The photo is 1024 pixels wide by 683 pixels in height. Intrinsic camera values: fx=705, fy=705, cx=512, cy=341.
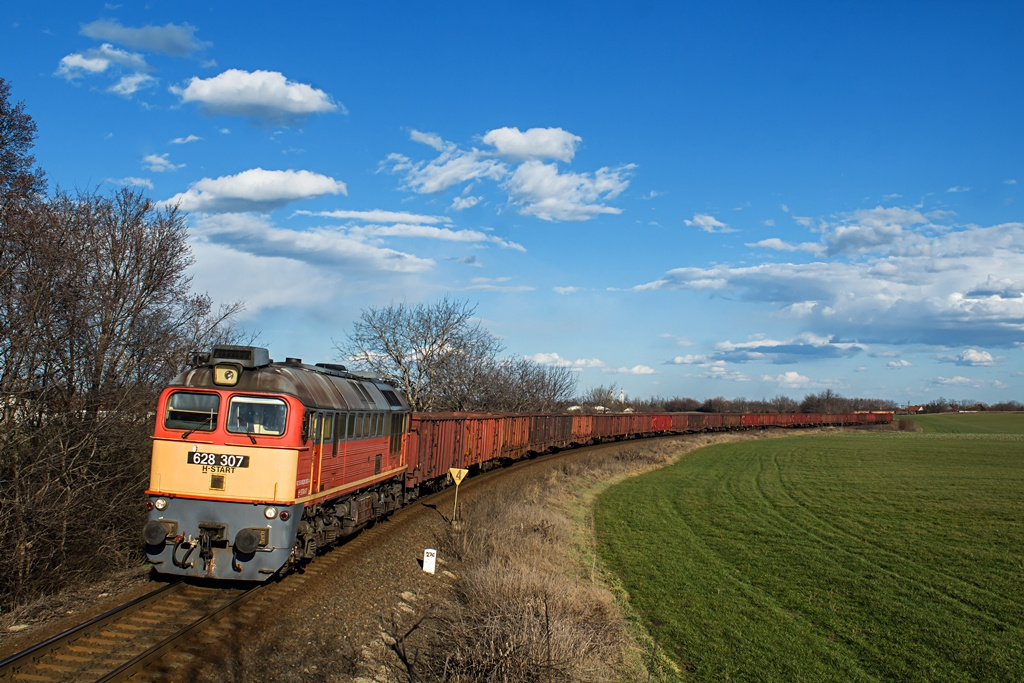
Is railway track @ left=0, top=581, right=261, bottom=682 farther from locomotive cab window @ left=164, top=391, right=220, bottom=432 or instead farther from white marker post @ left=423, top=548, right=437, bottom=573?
white marker post @ left=423, top=548, right=437, bottom=573

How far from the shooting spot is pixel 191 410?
11.3 metres

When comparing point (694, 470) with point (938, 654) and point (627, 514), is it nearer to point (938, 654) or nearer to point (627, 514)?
point (627, 514)

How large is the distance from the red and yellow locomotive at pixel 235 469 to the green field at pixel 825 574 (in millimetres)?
7137

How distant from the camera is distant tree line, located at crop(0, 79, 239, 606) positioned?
426 inches

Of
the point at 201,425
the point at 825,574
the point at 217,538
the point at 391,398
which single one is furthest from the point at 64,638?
the point at 825,574

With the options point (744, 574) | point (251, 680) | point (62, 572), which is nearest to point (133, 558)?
point (62, 572)

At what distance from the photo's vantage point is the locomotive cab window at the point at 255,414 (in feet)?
36.7

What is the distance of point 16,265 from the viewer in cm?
1236

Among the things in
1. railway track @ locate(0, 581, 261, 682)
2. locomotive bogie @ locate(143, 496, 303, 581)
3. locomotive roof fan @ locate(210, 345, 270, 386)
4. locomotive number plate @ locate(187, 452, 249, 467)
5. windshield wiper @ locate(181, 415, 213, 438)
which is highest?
locomotive roof fan @ locate(210, 345, 270, 386)

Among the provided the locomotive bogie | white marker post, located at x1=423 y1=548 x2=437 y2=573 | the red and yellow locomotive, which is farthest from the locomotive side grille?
the locomotive bogie

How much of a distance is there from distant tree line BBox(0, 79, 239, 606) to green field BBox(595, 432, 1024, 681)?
34.0 feet

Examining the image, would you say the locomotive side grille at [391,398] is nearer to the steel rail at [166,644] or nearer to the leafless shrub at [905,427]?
the steel rail at [166,644]

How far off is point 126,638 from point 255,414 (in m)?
3.58

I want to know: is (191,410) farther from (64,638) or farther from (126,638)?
(64,638)
